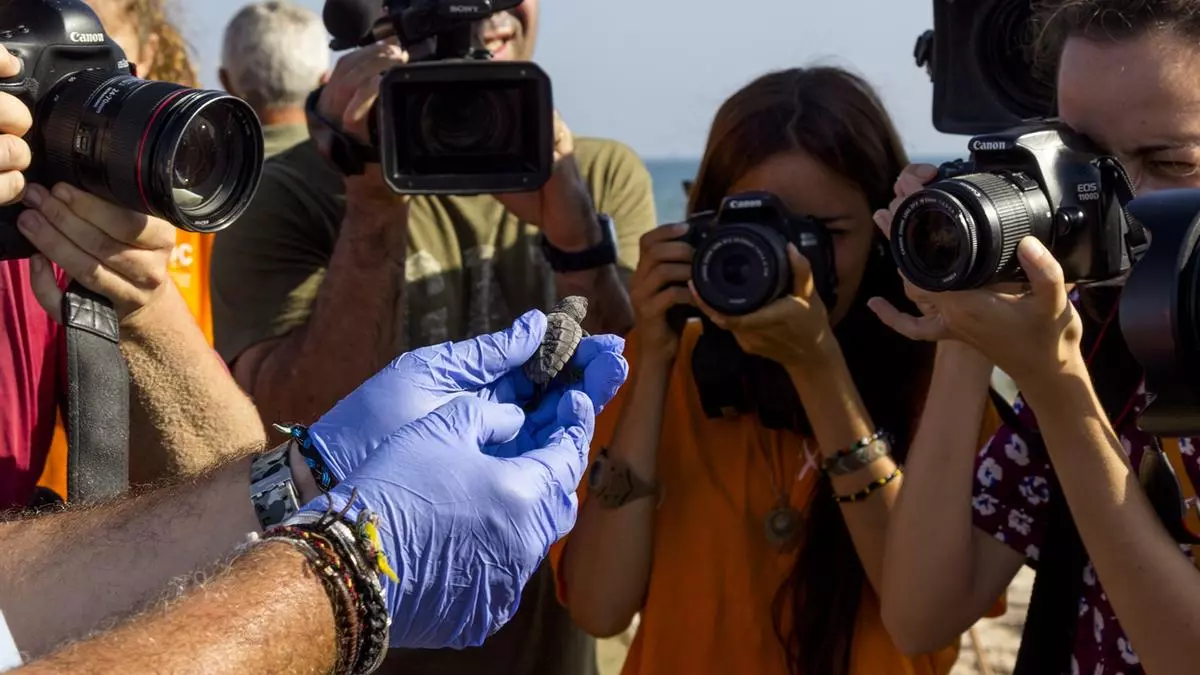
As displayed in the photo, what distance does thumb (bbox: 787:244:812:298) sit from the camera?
2.30 metres

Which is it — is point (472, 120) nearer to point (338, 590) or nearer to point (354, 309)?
point (354, 309)

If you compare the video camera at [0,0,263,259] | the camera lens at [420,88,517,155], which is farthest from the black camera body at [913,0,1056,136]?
the video camera at [0,0,263,259]

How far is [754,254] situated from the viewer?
7.58 ft

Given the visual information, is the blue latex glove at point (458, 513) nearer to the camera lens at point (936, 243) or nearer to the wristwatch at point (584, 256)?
the camera lens at point (936, 243)

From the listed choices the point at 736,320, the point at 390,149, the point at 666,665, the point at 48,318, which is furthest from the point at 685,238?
the point at 48,318

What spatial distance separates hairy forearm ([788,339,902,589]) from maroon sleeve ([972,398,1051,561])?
0.19 meters

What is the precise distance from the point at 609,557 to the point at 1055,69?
43.5 inches

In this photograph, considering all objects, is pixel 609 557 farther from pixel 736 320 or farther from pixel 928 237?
pixel 928 237

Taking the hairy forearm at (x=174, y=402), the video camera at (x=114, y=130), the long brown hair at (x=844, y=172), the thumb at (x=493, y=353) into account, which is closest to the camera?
the thumb at (x=493, y=353)

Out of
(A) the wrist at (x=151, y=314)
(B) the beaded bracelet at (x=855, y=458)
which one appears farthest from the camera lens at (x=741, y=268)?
(A) the wrist at (x=151, y=314)

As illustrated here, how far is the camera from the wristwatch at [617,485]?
2.34 m

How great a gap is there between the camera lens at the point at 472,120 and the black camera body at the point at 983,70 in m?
0.81

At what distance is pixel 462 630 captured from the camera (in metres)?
1.45

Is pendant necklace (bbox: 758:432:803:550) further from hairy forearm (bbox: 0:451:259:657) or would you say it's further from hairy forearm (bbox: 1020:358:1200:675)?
hairy forearm (bbox: 0:451:259:657)
